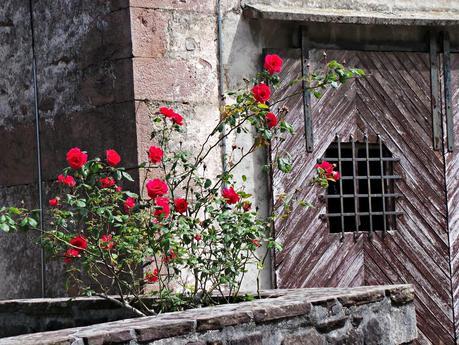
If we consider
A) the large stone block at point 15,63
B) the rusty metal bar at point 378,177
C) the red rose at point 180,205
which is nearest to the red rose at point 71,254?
the red rose at point 180,205

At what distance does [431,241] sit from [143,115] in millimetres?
2796

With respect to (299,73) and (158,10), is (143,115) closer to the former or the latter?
(158,10)

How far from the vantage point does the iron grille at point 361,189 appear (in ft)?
29.8

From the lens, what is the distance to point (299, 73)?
29.5ft

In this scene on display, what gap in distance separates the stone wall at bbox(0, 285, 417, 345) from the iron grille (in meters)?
2.94

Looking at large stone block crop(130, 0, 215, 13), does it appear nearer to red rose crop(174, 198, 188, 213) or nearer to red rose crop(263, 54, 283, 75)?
red rose crop(263, 54, 283, 75)

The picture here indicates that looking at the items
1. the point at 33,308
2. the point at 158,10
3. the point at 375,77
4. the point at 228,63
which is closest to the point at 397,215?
the point at 375,77

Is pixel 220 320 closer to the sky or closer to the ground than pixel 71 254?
closer to the ground

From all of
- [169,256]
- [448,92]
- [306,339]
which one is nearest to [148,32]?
[169,256]

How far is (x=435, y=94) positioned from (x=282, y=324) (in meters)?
4.75

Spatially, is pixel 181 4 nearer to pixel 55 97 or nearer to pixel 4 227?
pixel 55 97

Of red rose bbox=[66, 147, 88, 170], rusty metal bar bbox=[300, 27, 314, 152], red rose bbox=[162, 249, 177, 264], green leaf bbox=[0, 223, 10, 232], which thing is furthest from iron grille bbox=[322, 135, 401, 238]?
green leaf bbox=[0, 223, 10, 232]

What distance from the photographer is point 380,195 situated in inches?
362

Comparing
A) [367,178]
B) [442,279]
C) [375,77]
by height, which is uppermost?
[375,77]
